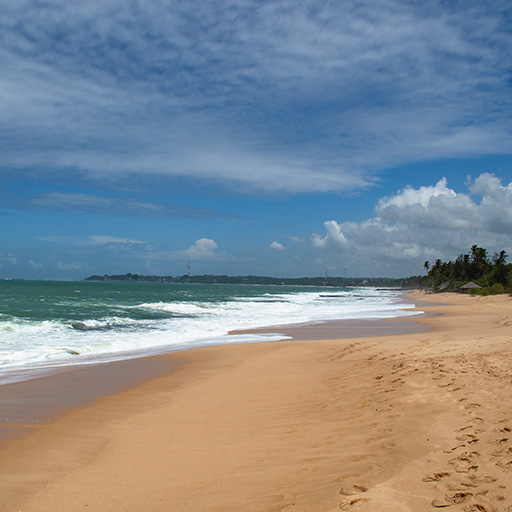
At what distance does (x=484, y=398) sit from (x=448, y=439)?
172cm

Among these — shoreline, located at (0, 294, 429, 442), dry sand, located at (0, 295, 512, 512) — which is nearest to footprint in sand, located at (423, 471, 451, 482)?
dry sand, located at (0, 295, 512, 512)

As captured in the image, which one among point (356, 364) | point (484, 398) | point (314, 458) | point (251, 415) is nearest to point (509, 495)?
point (314, 458)

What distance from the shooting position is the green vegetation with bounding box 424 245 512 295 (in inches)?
2890

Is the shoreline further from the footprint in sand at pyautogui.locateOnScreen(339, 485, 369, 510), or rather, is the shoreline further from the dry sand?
the footprint in sand at pyautogui.locateOnScreen(339, 485, 369, 510)

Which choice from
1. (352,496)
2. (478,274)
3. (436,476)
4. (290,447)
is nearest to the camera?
(352,496)

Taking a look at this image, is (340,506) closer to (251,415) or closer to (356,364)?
(251,415)

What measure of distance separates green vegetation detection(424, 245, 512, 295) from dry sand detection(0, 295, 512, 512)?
227ft

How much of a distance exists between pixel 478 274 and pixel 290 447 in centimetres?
10626

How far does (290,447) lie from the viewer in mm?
5281

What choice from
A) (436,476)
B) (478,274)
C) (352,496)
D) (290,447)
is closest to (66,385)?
(290,447)

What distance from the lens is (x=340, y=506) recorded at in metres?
3.49

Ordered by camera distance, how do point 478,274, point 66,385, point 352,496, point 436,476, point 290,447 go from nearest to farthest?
point 352,496 → point 436,476 → point 290,447 → point 66,385 → point 478,274

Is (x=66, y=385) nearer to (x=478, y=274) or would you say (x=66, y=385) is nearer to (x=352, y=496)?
(x=352, y=496)

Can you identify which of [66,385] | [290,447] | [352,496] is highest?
[352,496]
